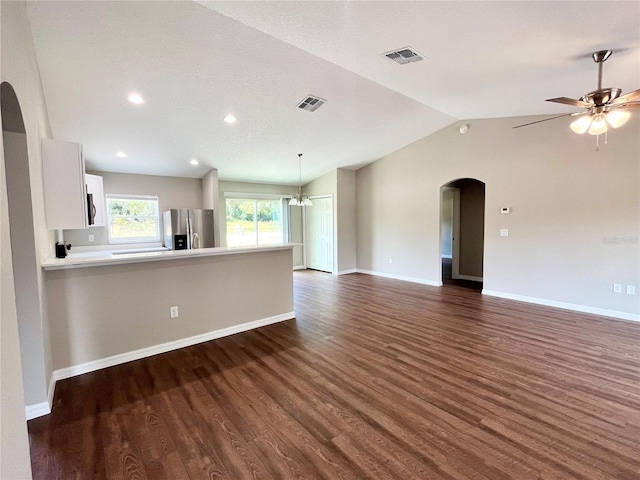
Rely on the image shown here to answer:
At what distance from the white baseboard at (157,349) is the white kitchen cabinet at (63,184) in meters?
1.32

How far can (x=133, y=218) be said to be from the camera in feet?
20.0

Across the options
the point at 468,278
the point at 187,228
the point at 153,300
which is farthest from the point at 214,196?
the point at 468,278

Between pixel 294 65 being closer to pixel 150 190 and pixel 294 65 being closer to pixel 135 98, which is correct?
pixel 135 98

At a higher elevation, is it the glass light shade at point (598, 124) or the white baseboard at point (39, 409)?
the glass light shade at point (598, 124)

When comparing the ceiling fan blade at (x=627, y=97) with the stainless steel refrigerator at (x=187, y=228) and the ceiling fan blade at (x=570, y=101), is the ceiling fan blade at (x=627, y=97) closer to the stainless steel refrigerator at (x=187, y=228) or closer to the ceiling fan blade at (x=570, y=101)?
the ceiling fan blade at (x=570, y=101)

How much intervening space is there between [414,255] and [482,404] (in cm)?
455

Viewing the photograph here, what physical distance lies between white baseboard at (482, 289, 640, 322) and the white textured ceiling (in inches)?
115

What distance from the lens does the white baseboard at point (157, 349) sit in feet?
9.13

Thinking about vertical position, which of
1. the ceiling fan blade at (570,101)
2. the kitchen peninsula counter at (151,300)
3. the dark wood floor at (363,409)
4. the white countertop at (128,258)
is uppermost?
the ceiling fan blade at (570,101)

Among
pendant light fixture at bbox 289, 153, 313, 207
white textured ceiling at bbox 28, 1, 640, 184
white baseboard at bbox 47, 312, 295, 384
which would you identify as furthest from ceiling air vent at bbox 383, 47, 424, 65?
white baseboard at bbox 47, 312, 295, 384

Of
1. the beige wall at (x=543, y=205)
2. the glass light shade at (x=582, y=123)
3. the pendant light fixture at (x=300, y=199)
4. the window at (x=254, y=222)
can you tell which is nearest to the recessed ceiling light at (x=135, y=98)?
the pendant light fixture at (x=300, y=199)

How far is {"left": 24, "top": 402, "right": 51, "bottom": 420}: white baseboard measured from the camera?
7.09ft

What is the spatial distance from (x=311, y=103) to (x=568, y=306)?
4929 millimetres

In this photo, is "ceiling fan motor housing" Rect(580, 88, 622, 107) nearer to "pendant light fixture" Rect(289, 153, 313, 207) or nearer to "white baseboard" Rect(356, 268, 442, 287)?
"white baseboard" Rect(356, 268, 442, 287)
